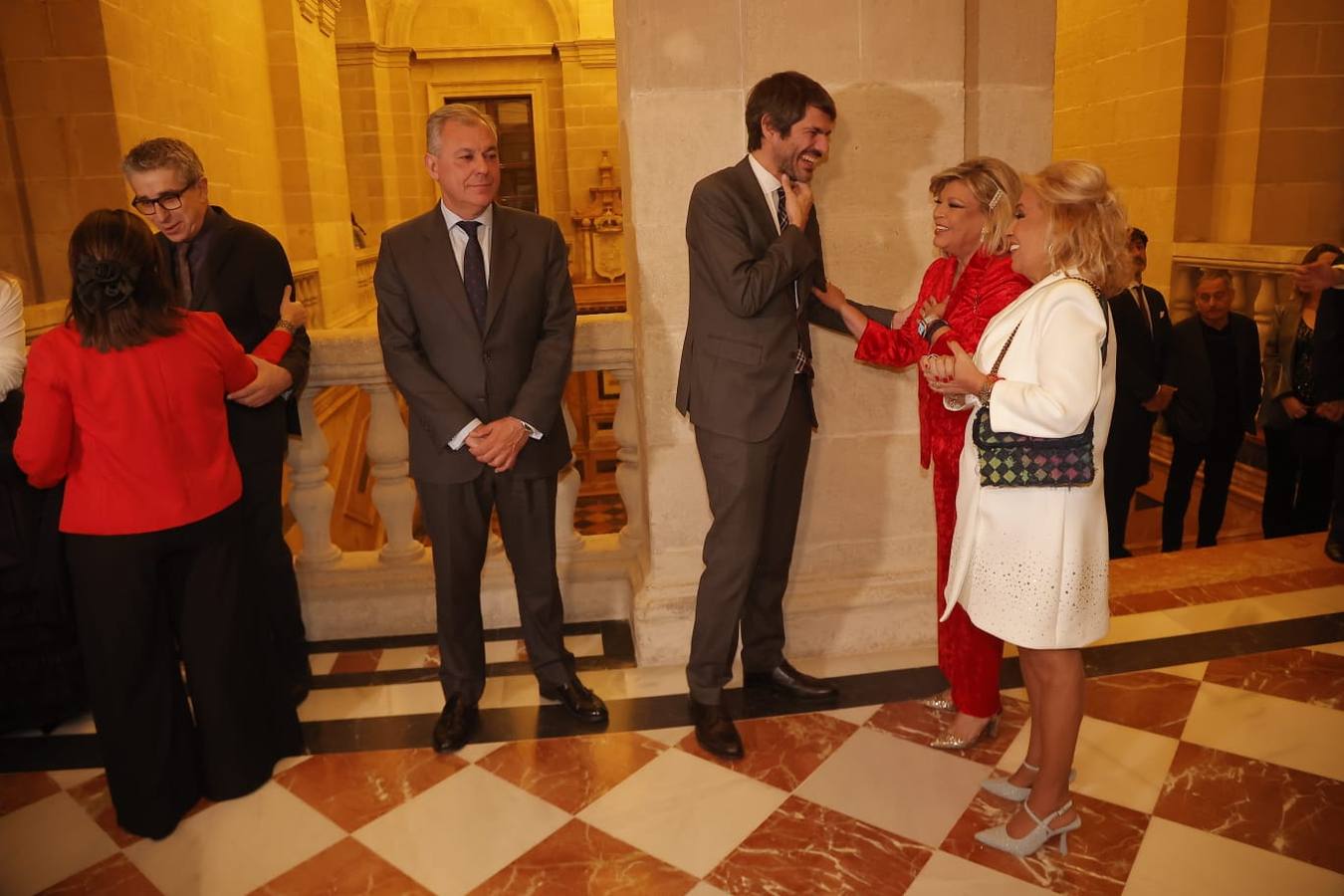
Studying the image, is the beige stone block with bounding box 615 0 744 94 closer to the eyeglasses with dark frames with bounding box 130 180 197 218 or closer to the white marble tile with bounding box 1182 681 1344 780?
the eyeglasses with dark frames with bounding box 130 180 197 218

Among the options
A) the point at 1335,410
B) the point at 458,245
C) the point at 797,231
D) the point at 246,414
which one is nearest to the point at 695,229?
the point at 797,231

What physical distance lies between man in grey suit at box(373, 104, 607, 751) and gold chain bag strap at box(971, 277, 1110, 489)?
51.4 inches

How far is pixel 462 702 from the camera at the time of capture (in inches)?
118

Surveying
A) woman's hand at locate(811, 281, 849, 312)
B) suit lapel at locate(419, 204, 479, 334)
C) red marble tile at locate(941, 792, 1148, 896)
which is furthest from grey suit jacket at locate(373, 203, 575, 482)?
red marble tile at locate(941, 792, 1148, 896)

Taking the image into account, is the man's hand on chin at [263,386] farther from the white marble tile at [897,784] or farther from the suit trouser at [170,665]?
the white marble tile at [897,784]

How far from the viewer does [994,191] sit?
8.30ft

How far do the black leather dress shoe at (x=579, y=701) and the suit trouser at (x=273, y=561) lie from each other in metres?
0.86

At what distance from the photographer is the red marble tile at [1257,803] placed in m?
2.40

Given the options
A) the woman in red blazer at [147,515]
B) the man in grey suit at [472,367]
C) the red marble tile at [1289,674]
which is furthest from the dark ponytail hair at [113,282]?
the red marble tile at [1289,674]

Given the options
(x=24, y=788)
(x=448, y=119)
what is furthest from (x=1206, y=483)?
(x=24, y=788)

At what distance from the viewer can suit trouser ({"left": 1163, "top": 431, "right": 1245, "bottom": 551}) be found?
201 inches

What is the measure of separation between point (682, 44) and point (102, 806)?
2.86 meters

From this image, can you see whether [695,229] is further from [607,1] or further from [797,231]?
[607,1]

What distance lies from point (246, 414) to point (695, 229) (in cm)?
153
